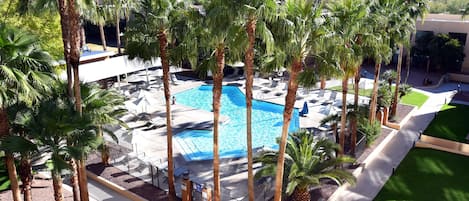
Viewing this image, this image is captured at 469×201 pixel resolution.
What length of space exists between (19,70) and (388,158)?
18.2 meters

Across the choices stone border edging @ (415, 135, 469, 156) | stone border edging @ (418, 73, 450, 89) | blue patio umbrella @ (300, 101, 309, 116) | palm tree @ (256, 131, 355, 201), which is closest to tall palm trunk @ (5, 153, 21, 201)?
palm tree @ (256, 131, 355, 201)

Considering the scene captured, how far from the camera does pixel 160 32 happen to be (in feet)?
45.5

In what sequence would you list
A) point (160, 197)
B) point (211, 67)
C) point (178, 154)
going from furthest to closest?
1. point (178, 154)
2. point (160, 197)
3. point (211, 67)

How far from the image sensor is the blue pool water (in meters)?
22.2

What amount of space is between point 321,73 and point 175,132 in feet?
47.2

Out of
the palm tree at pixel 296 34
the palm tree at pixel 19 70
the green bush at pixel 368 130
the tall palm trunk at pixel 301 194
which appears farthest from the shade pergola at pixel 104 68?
the palm tree at pixel 296 34

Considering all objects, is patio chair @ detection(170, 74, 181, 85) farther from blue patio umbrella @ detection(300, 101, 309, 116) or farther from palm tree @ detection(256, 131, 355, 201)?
palm tree @ detection(256, 131, 355, 201)

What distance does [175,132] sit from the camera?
24.6m

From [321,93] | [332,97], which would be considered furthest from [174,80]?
[332,97]

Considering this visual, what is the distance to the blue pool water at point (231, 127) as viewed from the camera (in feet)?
72.9

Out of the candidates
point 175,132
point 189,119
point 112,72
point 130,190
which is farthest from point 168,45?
point 112,72

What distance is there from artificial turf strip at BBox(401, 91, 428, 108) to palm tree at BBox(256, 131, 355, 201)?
1732 centimetres

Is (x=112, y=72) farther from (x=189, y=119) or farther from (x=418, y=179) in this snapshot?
(x=418, y=179)

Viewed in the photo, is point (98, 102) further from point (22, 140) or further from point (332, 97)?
point (332, 97)
